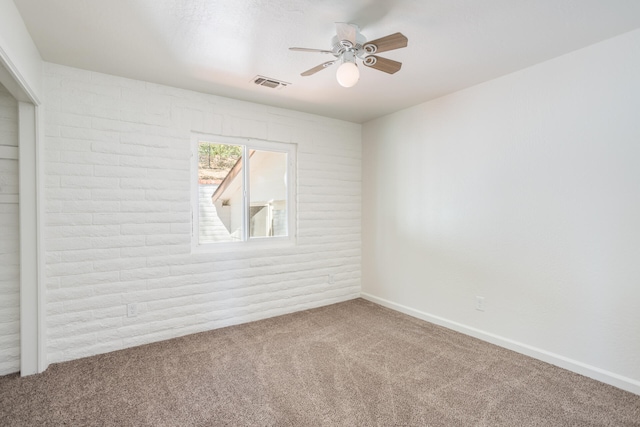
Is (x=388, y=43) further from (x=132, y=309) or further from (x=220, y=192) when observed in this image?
(x=132, y=309)

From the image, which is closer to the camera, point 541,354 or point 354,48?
point 354,48

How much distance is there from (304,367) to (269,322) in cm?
104

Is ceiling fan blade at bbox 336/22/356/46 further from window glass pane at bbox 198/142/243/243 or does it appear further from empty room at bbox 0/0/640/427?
window glass pane at bbox 198/142/243/243

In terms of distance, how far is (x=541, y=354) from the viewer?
254 centimetres

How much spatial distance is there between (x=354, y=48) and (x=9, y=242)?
280cm

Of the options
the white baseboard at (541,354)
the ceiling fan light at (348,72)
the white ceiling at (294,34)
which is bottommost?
the white baseboard at (541,354)

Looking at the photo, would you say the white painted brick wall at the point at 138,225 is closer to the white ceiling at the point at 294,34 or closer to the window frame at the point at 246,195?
the window frame at the point at 246,195

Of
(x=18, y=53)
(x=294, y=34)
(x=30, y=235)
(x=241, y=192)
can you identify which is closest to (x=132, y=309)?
(x=30, y=235)

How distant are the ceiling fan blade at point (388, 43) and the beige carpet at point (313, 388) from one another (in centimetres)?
217

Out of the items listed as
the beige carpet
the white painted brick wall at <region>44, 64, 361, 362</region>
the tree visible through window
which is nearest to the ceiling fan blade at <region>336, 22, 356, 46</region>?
the white painted brick wall at <region>44, 64, 361, 362</region>

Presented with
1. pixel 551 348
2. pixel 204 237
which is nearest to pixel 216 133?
pixel 204 237

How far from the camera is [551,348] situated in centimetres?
251

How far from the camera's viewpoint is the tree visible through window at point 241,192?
129 inches

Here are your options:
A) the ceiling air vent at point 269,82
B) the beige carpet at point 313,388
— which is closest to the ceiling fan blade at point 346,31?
the ceiling air vent at point 269,82
